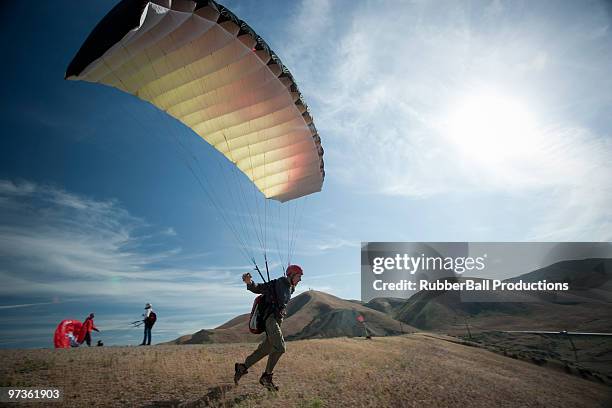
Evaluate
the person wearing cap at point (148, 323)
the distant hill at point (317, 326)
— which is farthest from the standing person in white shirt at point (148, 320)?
the distant hill at point (317, 326)

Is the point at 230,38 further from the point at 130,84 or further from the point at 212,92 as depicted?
the point at 130,84

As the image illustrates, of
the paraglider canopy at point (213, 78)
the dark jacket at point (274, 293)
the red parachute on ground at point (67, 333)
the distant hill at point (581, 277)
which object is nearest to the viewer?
the dark jacket at point (274, 293)

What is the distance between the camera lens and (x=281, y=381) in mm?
7812

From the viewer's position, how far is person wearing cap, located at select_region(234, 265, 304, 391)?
22.6 ft

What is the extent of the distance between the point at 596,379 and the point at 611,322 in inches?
1954

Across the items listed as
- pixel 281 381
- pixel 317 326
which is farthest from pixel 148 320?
pixel 317 326

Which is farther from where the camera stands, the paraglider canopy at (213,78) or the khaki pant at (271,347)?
the paraglider canopy at (213,78)

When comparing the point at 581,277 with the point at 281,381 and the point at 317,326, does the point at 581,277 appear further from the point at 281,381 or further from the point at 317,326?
the point at 281,381

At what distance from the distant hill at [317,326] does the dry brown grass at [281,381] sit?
144 ft

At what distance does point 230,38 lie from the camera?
27.5 ft

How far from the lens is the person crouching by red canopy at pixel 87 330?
49.5ft

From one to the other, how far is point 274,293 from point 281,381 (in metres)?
2.42

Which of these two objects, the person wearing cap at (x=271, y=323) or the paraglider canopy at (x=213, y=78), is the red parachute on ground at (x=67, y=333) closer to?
the paraglider canopy at (x=213, y=78)

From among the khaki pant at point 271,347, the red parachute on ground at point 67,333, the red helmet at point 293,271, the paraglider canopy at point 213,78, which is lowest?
the red parachute on ground at point 67,333
